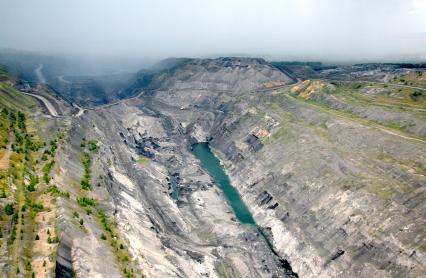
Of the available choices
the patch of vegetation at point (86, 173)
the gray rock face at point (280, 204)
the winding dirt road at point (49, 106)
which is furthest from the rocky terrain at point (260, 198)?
the winding dirt road at point (49, 106)

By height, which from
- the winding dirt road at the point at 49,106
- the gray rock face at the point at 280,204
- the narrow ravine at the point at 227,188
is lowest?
the narrow ravine at the point at 227,188

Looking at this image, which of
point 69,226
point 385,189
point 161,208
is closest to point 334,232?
point 385,189

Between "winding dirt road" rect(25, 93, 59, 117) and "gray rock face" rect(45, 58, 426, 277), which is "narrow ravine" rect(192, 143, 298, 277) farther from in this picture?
"winding dirt road" rect(25, 93, 59, 117)

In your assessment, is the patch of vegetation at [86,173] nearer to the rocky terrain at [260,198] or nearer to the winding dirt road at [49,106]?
the rocky terrain at [260,198]

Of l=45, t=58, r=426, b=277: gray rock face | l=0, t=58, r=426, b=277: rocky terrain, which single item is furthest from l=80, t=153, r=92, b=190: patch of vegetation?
l=45, t=58, r=426, b=277: gray rock face

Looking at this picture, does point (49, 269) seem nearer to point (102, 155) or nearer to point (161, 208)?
point (161, 208)

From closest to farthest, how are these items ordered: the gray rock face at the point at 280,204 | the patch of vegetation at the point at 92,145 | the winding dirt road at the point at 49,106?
the gray rock face at the point at 280,204 < the patch of vegetation at the point at 92,145 < the winding dirt road at the point at 49,106
